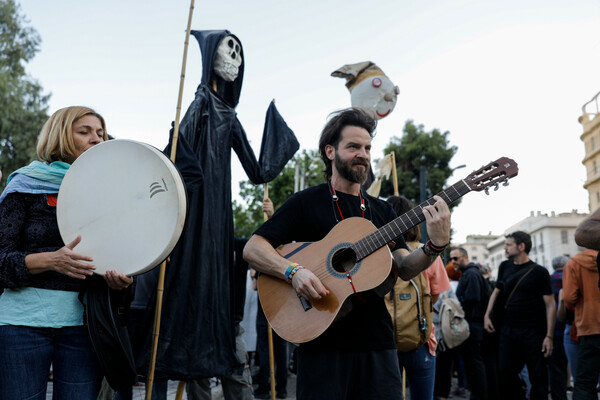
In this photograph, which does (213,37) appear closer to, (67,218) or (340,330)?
(67,218)

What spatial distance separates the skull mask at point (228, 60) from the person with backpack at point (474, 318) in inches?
178

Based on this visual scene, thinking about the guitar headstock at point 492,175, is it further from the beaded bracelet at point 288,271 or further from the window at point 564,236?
the window at point 564,236

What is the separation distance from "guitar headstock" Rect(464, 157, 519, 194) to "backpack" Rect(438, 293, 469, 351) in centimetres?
382

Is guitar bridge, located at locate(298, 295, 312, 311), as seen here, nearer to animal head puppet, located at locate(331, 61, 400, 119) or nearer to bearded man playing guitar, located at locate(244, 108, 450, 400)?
bearded man playing guitar, located at locate(244, 108, 450, 400)

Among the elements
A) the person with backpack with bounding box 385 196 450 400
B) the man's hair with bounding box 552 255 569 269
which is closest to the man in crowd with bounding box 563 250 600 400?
the person with backpack with bounding box 385 196 450 400

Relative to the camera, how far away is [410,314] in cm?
380

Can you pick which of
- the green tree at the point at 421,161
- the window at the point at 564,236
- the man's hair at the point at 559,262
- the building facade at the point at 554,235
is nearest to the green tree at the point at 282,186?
the green tree at the point at 421,161

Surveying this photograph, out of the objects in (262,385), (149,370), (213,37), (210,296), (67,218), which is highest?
(213,37)

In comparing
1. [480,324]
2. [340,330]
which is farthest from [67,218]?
[480,324]

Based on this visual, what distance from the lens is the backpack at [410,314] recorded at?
12.3 feet

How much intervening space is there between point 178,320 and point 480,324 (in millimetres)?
4800

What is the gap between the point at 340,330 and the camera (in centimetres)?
255

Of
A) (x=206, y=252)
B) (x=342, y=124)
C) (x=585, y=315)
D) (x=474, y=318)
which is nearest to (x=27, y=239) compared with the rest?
(x=206, y=252)

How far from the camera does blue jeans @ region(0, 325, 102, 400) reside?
2271mm
